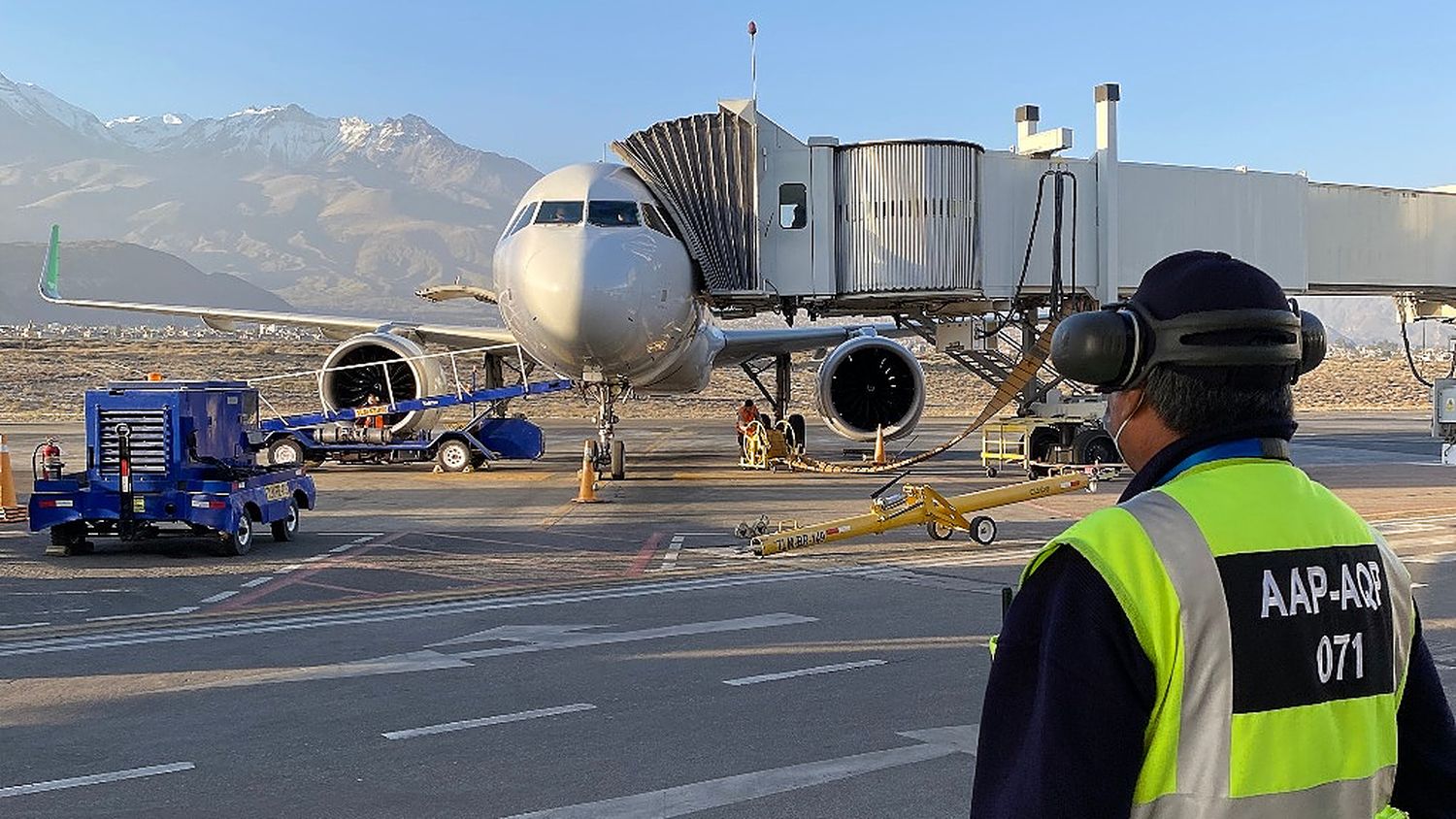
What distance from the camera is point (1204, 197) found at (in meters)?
20.9

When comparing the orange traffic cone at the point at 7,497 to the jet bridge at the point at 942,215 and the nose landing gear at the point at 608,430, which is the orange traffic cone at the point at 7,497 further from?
the jet bridge at the point at 942,215

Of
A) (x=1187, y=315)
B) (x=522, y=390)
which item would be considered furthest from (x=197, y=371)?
(x=1187, y=315)

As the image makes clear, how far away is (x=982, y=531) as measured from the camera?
44.2 feet

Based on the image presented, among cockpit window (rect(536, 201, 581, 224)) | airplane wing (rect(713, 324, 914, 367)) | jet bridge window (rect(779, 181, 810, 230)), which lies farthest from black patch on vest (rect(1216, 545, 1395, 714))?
airplane wing (rect(713, 324, 914, 367))

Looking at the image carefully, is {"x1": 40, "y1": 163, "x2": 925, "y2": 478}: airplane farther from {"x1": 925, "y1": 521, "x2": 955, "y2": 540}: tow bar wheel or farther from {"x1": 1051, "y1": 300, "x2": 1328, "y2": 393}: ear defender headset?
{"x1": 1051, "y1": 300, "x2": 1328, "y2": 393}: ear defender headset

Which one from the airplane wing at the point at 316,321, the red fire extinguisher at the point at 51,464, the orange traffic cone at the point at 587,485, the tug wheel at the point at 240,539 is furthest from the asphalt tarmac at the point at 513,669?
the airplane wing at the point at 316,321

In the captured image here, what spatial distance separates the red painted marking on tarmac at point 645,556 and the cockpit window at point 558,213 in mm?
5107

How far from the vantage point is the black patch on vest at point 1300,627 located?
1.97 m

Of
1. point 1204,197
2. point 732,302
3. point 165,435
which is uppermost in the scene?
point 1204,197

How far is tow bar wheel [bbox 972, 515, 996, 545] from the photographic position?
13469 mm

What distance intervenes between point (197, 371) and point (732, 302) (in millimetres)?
40711

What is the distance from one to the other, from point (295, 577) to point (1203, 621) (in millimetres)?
10562

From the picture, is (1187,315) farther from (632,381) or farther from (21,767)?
(632,381)

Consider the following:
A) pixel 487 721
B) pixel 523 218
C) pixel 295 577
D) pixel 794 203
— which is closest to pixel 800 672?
pixel 487 721
